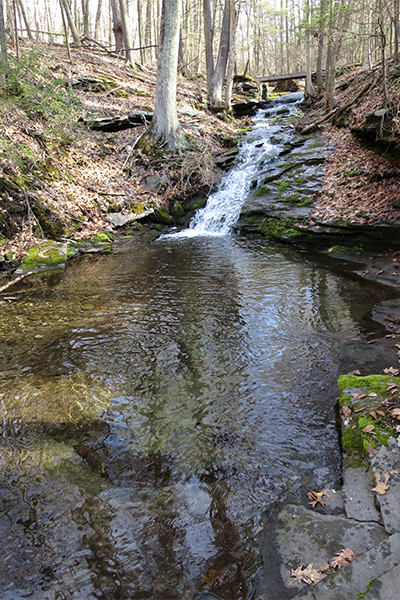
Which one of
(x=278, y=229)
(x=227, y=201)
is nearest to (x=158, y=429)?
(x=278, y=229)

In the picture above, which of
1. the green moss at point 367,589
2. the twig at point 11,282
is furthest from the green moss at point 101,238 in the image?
the green moss at point 367,589

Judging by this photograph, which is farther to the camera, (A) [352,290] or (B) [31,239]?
(B) [31,239]

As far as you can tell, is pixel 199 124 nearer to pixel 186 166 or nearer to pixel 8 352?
pixel 186 166

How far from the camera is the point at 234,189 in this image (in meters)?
12.7

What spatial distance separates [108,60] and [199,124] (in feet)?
23.8

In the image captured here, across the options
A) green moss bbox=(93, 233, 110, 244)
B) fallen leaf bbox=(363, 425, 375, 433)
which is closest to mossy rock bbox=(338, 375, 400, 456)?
fallen leaf bbox=(363, 425, 375, 433)

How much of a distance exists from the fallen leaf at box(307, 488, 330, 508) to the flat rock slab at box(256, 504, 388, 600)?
0.51ft

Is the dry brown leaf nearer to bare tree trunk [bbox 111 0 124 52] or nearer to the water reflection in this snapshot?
the water reflection

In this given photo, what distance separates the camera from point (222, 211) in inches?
468

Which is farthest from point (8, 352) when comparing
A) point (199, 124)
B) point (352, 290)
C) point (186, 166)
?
point (199, 124)

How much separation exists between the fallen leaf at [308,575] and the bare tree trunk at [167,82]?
528 inches

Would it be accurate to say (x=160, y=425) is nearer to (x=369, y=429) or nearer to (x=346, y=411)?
(x=346, y=411)

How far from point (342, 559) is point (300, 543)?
258 millimetres

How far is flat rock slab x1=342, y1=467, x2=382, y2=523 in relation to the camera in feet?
7.26
